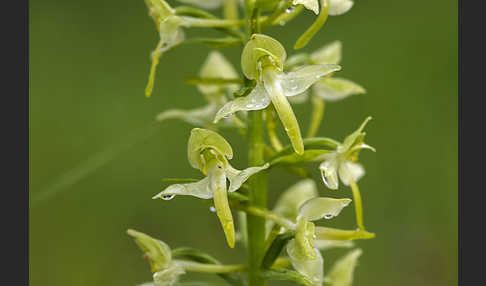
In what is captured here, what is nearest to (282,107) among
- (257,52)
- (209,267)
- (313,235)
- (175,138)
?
(257,52)

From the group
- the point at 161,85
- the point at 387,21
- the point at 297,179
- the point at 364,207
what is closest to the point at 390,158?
the point at 364,207

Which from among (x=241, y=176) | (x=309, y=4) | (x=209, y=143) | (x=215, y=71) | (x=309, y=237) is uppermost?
(x=309, y=4)

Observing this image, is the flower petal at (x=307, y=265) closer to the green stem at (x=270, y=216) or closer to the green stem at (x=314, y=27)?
the green stem at (x=270, y=216)

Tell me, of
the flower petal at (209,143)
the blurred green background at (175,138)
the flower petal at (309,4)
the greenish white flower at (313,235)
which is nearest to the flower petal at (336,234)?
the greenish white flower at (313,235)

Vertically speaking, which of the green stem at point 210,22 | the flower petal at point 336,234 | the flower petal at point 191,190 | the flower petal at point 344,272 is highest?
the green stem at point 210,22

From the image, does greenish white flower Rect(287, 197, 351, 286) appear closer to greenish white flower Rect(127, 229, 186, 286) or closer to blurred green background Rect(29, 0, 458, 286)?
greenish white flower Rect(127, 229, 186, 286)

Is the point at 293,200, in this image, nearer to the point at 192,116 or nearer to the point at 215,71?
the point at 192,116
